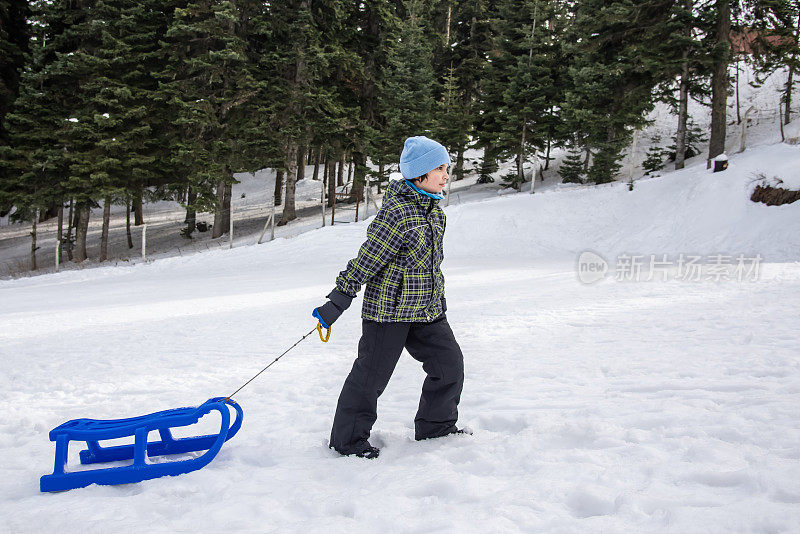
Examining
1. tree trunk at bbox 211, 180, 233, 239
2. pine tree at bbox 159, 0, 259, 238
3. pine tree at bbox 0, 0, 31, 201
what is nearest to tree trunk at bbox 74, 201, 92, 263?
pine tree at bbox 0, 0, 31, 201

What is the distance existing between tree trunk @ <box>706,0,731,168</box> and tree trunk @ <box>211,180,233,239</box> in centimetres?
1776

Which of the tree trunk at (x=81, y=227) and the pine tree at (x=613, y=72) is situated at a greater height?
the pine tree at (x=613, y=72)

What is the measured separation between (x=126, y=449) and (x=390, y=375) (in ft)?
4.84

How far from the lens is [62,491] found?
255 cm

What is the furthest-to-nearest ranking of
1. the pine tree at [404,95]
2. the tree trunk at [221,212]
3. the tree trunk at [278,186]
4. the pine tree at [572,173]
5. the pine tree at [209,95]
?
the tree trunk at [278,186]
the pine tree at [404,95]
the pine tree at [572,173]
the tree trunk at [221,212]
the pine tree at [209,95]

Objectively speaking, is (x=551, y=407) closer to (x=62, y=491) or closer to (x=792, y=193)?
(x=62, y=491)

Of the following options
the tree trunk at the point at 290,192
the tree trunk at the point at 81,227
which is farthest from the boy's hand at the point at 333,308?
the tree trunk at the point at 81,227

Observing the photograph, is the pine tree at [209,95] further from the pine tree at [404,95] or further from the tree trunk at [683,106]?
the tree trunk at [683,106]

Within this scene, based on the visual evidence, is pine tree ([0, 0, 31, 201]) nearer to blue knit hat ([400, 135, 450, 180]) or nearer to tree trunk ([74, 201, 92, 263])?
tree trunk ([74, 201, 92, 263])

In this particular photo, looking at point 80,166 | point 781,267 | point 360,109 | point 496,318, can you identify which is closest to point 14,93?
point 80,166

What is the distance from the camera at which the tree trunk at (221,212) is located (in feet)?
71.6

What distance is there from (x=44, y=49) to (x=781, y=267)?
24.3m

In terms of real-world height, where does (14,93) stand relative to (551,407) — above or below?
above

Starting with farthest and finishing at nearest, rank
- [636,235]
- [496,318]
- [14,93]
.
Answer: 1. [14,93]
2. [636,235]
3. [496,318]
